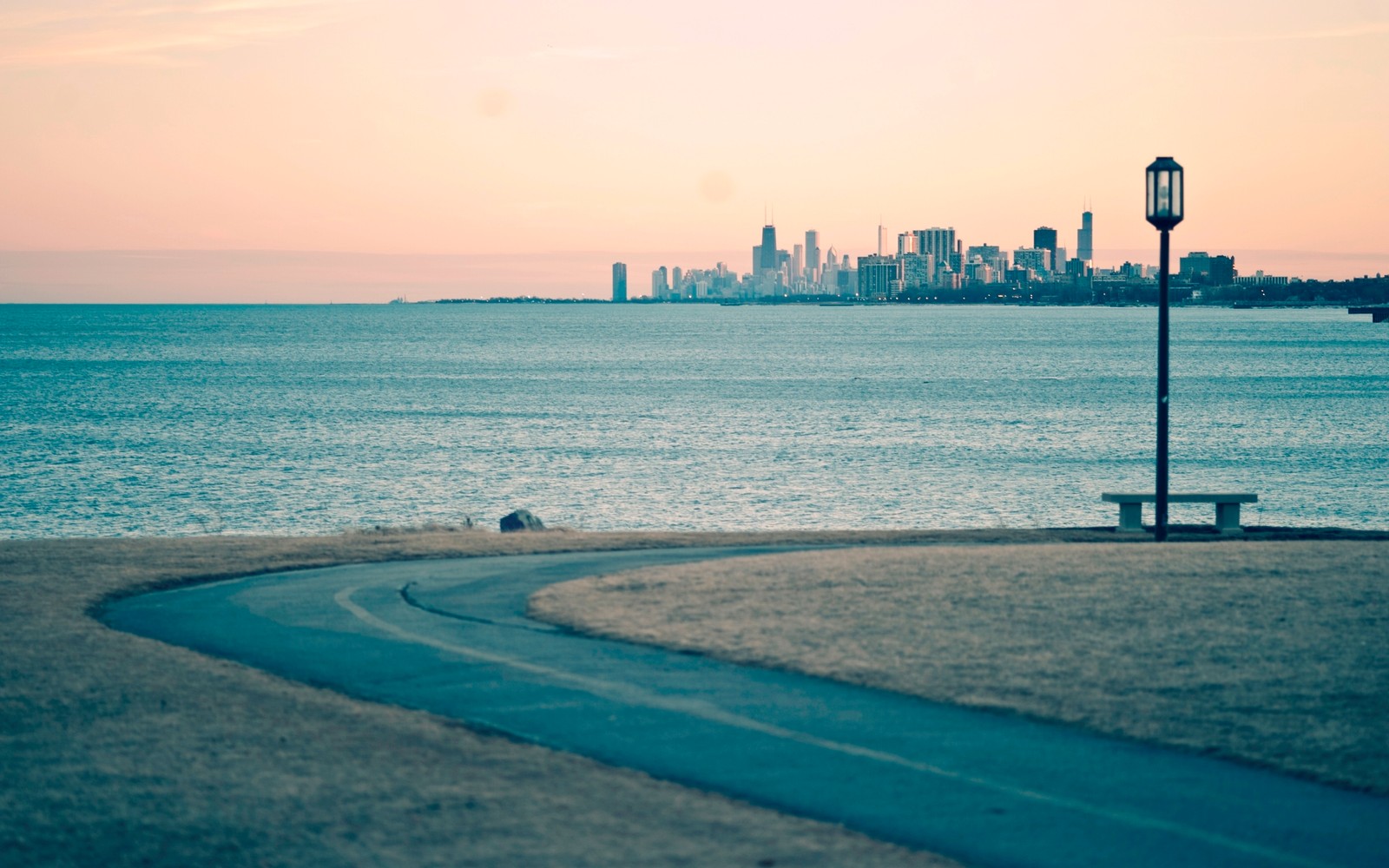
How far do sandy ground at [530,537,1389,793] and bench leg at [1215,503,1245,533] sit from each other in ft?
14.9

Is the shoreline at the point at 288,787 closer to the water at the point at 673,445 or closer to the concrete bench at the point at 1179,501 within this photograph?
the concrete bench at the point at 1179,501

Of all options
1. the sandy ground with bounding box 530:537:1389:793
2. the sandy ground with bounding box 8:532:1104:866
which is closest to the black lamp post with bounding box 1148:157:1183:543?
the sandy ground with bounding box 530:537:1389:793

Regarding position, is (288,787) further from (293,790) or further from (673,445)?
(673,445)

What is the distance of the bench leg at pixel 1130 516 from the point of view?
21.0 meters

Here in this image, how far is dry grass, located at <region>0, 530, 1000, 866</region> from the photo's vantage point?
6.31 meters

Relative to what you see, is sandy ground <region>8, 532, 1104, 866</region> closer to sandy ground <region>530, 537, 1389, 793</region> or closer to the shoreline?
the shoreline

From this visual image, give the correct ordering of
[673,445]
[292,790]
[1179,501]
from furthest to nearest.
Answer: [673,445] < [1179,501] < [292,790]

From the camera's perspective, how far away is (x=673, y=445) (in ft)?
184

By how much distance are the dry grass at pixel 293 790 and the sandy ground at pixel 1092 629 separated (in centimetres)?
297

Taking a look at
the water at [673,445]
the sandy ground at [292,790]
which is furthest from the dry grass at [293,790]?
the water at [673,445]

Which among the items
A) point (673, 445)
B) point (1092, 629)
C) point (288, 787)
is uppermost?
point (288, 787)

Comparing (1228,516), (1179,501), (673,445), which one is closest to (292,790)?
(1179,501)

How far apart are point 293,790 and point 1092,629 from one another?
273 inches

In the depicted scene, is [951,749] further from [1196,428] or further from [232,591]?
[1196,428]
